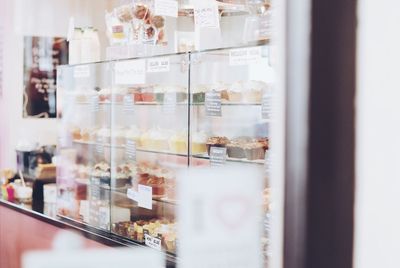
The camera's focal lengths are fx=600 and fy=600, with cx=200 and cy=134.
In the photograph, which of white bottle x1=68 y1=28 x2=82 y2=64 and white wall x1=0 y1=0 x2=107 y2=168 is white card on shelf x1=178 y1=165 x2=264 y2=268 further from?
white wall x1=0 y1=0 x2=107 y2=168

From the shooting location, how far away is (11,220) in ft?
11.1

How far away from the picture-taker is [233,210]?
930 mm

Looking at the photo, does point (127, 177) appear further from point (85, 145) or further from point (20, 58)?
point (20, 58)

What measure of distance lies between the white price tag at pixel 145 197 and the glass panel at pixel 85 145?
204 mm

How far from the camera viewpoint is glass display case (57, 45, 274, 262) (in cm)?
243

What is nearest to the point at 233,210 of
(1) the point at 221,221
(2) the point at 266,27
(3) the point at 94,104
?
(1) the point at 221,221

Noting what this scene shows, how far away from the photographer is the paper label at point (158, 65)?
270cm

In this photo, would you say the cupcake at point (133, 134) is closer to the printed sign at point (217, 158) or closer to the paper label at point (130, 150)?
the paper label at point (130, 150)

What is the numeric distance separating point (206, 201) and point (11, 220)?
270 cm

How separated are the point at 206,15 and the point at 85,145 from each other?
1.05m

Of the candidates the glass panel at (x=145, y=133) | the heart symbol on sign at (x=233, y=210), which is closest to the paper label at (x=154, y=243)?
the heart symbol on sign at (x=233, y=210)

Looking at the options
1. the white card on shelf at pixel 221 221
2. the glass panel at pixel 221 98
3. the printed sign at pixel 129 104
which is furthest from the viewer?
the printed sign at pixel 129 104

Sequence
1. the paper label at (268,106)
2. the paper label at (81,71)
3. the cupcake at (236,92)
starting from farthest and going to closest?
the paper label at (81,71), the cupcake at (236,92), the paper label at (268,106)

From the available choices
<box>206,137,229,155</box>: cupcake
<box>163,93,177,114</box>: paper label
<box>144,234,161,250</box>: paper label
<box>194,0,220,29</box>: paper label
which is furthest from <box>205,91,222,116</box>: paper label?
<box>144,234,161,250</box>: paper label
